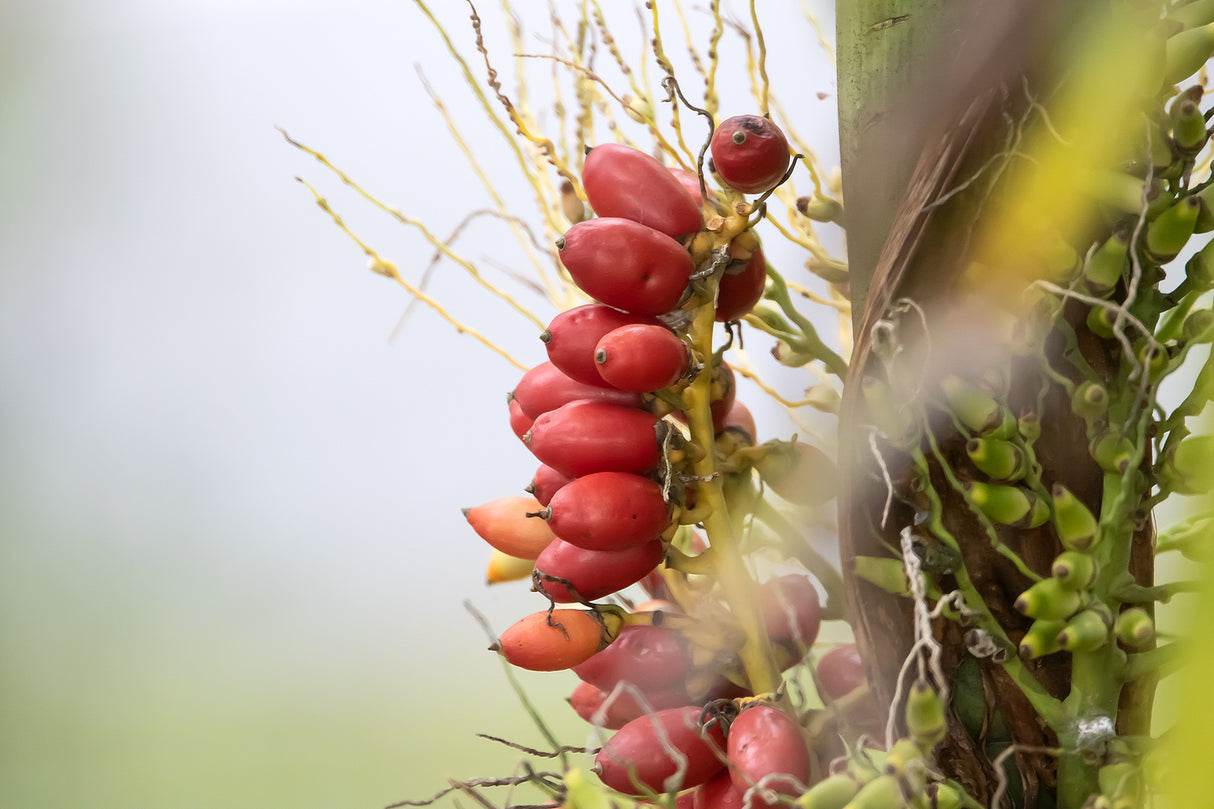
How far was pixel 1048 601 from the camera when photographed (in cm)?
25

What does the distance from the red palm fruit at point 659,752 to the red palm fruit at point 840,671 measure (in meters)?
0.06

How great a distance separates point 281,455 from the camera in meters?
0.82

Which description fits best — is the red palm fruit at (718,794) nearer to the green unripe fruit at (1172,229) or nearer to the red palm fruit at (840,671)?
the red palm fruit at (840,671)

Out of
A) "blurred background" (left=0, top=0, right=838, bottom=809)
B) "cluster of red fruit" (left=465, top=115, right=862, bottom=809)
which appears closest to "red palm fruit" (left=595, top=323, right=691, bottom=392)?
"cluster of red fruit" (left=465, top=115, right=862, bottom=809)

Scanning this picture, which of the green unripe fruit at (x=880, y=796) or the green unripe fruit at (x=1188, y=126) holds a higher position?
the green unripe fruit at (x=1188, y=126)

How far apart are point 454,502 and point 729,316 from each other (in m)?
0.51

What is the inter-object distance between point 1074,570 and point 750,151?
0.14 m

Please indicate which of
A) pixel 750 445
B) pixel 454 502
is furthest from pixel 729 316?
pixel 454 502

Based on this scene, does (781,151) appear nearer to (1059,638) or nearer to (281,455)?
(1059,638)

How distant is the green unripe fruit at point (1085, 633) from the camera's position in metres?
0.25

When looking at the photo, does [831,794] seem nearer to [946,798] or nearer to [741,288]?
[946,798]

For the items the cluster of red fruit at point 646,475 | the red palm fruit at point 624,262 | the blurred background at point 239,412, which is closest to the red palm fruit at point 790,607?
the cluster of red fruit at point 646,475

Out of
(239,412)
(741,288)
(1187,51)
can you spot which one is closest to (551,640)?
(741,288)

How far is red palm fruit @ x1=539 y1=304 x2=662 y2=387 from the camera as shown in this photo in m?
0.29
